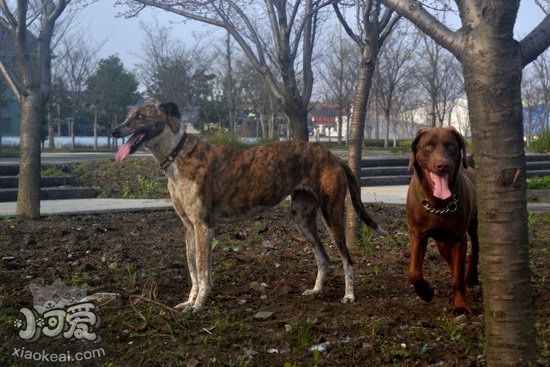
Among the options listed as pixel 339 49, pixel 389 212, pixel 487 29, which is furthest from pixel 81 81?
pixel 487 29

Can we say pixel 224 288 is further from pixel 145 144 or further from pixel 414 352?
pixel 414 352

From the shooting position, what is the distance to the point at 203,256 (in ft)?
17.9

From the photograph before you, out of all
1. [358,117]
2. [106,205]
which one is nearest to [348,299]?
[358,117]

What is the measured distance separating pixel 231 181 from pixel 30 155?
5527 mm

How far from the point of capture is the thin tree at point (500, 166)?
10.5 feet

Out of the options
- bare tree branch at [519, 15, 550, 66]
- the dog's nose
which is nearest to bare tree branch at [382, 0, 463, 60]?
bare tree branch at [519, 15, 550, 66]

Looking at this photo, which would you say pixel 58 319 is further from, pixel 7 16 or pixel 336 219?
pixel 7 16

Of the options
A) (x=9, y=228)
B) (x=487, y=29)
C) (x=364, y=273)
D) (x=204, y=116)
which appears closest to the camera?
(x=487, y=29)

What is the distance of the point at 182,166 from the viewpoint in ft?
18.5

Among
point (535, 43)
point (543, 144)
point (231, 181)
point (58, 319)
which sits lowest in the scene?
point (58, 319)

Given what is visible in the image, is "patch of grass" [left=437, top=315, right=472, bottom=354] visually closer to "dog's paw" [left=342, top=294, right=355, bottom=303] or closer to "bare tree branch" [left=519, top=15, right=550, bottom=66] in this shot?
"dog's paw" [left=342, top=294, right=355, bottom=303]

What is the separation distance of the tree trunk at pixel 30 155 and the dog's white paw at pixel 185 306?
19.1 feet

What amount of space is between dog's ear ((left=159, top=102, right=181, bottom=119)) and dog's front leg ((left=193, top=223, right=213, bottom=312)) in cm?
96

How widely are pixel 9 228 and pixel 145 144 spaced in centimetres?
443
